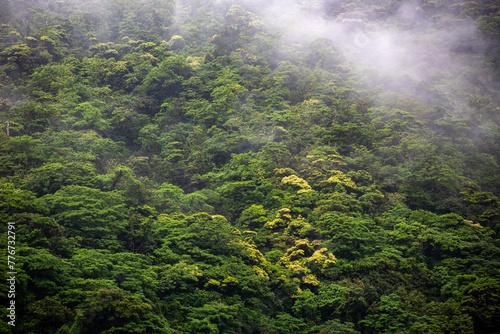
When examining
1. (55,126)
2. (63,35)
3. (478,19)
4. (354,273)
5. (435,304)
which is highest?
(478,19)

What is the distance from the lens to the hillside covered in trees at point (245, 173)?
1437 cm

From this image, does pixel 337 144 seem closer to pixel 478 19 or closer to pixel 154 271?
pixel 154 271

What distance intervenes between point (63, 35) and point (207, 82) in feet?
Answer: 52.3

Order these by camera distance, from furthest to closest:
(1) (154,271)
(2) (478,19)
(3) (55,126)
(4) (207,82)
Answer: (2) (478,19)
(4) (207,82)
(3) (55,126)
(1) (154,271)

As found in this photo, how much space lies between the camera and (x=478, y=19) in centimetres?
4434

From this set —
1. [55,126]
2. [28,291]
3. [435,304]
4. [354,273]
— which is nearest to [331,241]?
[354,273]

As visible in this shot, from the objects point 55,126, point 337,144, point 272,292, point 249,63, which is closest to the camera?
Answer: point 272,292

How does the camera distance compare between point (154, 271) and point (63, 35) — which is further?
point (63, 35)

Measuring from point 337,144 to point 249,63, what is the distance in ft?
50.4

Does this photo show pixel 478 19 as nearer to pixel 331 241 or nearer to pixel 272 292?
pixel 331 241

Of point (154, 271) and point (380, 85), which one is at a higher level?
point (380, 85)

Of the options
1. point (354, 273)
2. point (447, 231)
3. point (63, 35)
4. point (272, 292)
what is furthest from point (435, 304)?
point (63, 35)

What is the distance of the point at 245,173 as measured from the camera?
24.8m

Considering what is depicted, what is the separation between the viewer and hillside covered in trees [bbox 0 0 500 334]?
14.4 metres
